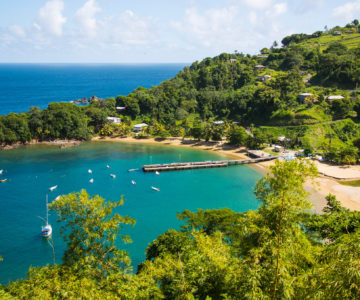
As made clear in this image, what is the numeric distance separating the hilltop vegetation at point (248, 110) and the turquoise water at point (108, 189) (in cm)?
909

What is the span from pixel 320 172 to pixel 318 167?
8.56 ft

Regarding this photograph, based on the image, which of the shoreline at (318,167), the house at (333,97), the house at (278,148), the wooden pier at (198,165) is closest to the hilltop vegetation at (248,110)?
the house at (333,97)

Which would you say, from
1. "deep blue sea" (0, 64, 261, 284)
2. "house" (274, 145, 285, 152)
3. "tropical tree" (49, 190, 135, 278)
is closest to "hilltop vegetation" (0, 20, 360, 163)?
"house" (274, 145, 285, 152)

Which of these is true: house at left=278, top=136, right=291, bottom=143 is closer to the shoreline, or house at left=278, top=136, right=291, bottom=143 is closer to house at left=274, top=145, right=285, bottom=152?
house at left=274, top=145, right=285, bottom=152

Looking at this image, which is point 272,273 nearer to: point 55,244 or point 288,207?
point 288,207

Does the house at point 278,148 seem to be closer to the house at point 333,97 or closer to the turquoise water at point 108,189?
the turquoise water at point 108,189

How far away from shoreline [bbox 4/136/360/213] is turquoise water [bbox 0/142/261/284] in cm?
388

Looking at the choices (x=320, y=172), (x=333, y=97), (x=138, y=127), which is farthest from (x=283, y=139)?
(x=138, y=127)

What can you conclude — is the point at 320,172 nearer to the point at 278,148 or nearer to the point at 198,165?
the point at 278,148

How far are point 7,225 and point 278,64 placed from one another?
11614 centimetres

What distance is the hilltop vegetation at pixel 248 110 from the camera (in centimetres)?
6969

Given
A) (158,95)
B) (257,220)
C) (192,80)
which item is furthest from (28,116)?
(257,220)

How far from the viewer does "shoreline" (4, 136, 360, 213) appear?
4431cm

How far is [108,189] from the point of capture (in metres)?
48.2
